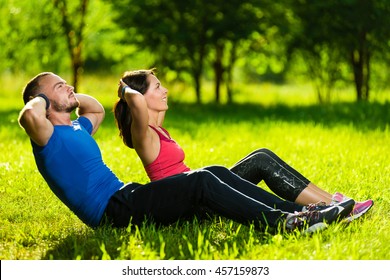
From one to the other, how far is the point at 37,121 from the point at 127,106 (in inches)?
34.7

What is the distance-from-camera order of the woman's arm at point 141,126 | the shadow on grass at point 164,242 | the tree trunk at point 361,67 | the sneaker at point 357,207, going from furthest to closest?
the tree trunk at point 361,67
the sneaker at point 357,207
the woman's arm at point 141,126
the shadow on grass at point 164,242

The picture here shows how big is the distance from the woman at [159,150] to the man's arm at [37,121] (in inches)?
25.0

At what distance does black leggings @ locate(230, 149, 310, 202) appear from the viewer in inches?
218

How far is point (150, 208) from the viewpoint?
15.9 ft

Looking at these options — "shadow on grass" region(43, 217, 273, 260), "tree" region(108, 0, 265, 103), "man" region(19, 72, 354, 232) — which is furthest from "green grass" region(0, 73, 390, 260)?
"tree" region(108, 0, 265, 103)

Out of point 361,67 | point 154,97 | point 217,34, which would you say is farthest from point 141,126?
point 361,67

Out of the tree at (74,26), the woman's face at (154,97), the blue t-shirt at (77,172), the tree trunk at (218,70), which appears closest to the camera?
the blue t-shirt at (77,172)

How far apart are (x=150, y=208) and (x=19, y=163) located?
A: 3606 mm

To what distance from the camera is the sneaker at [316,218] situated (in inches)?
186

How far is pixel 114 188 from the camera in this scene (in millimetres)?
4961

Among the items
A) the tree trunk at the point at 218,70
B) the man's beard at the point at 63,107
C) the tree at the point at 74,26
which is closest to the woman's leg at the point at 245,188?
the man's beard at the point at 63,107

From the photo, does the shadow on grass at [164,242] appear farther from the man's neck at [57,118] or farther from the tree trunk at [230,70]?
the tree trunk at [230,70]
